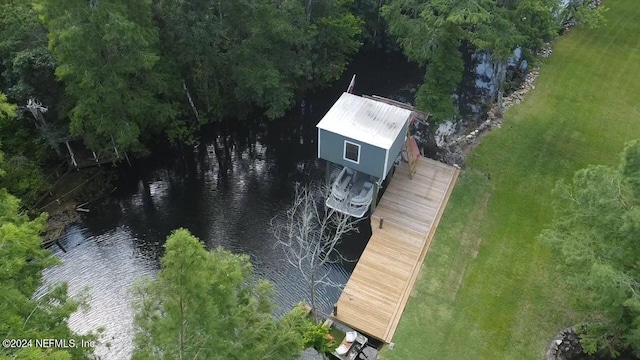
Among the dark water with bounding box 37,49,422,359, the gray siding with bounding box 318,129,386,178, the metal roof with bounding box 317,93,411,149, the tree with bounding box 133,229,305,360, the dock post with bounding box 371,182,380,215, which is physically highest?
the tree with bounding box 133,229,305,360

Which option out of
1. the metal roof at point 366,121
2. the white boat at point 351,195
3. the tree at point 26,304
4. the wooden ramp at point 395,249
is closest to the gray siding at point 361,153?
the metal roof at point 366,121

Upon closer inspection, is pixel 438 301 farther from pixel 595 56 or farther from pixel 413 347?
pixel 595 56

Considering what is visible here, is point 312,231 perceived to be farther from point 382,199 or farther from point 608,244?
point 608,244

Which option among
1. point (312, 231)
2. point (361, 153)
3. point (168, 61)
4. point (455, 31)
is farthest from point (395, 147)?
point (168, 61)

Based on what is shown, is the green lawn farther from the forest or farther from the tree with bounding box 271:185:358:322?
the tree with bounding box 271:185:358:322

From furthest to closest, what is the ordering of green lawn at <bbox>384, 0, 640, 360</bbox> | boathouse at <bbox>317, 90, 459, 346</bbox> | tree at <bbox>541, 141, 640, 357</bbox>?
1. boathouse at <bbox>317, 90, 459, 346</bbox>
2. green lawn at <bbox>384, 0, 640, 360</bbox>
3. tree at <bbox>541, 141, 640, 357</bbox>

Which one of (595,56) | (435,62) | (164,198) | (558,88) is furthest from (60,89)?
(595,56)

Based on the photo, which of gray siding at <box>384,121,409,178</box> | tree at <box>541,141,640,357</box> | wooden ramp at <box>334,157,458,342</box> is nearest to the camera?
tree at <box>541,141,640,357</box>

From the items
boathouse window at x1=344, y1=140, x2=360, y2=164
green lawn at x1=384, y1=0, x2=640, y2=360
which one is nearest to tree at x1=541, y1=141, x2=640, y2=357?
green lawn at x1=384, y1=0, x2=640, y2=360
